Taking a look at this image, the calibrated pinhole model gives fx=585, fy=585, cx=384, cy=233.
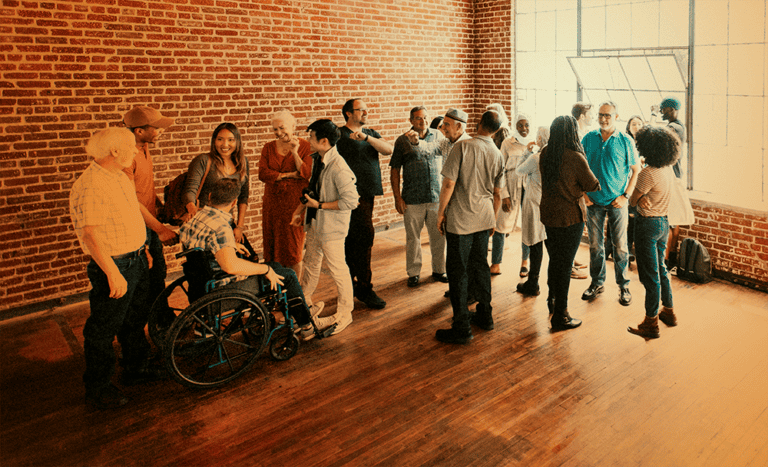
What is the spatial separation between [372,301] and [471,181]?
4.89 ft

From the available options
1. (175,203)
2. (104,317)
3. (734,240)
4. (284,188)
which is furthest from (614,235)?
(104,317)

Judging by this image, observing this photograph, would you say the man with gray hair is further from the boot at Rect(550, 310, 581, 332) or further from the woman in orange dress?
the boot at Rect(550, 310, 581, 332)

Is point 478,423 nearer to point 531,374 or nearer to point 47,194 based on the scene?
point 531,374

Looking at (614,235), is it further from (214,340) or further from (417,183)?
(214,340)

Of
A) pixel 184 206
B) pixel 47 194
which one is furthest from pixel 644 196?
pixel 47 194

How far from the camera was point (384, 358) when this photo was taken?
4156 mm

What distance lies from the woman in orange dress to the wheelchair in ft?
2.33

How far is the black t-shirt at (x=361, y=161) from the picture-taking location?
16.3 ft

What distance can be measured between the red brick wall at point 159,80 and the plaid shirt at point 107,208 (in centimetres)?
221

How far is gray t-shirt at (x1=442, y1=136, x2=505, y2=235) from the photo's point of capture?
165 inches

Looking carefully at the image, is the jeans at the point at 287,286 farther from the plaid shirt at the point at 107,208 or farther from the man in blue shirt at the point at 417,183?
the man in blue shirt at the point at 417,183

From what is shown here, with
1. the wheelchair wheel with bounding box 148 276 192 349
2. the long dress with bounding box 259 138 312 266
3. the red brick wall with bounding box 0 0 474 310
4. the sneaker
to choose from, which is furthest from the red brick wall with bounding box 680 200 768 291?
the wheelchair wheel with bounding box 148 276 192 349

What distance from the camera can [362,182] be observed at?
16.5 feet

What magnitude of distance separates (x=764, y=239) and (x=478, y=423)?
12.1 ft
